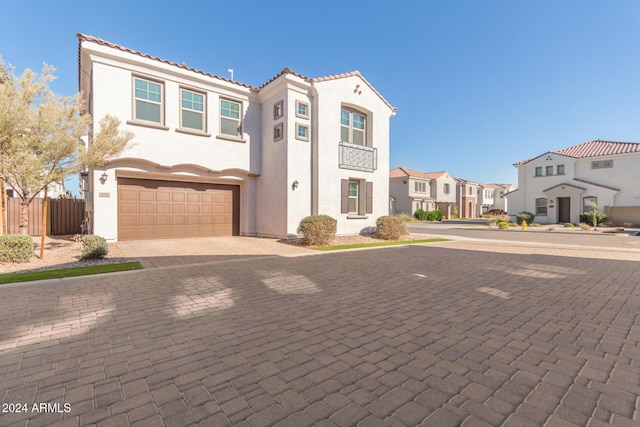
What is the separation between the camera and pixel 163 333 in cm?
396

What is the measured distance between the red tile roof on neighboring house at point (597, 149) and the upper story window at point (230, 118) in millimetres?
32783

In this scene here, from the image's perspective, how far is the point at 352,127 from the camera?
53.5ft

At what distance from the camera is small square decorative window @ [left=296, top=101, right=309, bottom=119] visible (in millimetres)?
13933

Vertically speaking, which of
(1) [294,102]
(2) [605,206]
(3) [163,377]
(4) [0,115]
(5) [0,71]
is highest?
(1) [294,102]

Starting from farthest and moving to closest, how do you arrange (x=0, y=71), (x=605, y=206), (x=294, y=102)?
(x=605, y=206)
(x=294, y=102)
(x=0, y=71)

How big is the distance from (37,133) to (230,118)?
753cm

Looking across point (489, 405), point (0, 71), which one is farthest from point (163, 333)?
point (0, 71)

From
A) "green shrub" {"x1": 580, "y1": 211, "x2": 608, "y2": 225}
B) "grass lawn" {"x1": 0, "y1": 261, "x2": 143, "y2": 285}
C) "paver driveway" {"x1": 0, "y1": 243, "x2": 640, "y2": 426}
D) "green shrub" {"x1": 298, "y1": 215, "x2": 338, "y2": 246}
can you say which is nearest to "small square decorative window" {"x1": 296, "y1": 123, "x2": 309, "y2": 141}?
"green shrub" {"x1": 298, "y1": 215, "x2": 338, "y2": 246}

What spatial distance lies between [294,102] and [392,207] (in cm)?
3507

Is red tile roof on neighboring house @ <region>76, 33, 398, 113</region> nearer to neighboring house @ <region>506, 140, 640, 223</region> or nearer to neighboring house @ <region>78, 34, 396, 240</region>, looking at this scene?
neighboring house @ <region>78, 34, 396, 240</region>

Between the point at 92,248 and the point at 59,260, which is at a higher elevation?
the point at 92,248

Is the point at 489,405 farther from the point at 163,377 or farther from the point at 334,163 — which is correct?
the point at 334,163

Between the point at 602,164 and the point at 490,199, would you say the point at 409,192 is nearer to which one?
the point at 602,164

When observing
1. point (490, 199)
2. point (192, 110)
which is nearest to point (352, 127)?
point (192, 110)
